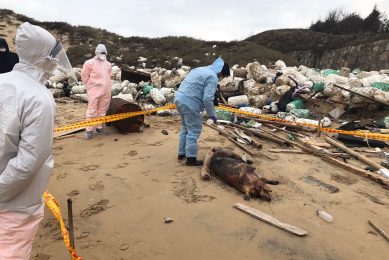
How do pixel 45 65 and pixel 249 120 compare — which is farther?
pixel 249 120

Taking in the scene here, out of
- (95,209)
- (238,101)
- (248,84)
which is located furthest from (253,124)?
(95,209)

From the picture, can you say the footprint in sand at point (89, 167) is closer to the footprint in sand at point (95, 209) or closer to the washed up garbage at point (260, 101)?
the footprint in sand at point (95, 209)

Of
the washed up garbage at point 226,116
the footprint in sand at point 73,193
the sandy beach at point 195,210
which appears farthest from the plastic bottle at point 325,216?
the washed up garbage at point 226,116

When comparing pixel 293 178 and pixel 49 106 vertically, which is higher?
pixel 49 106

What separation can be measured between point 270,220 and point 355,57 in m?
18.0

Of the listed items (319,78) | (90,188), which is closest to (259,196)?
(90,188)

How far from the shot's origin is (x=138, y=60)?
69.3 ft

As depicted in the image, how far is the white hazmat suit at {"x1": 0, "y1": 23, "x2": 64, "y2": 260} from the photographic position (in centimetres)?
191

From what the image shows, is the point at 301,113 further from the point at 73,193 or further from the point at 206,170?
the point at 73,193

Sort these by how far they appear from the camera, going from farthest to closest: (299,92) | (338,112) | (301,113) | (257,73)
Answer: (257,73)
(299,92)
(338,112)
(301,113)

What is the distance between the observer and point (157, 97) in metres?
10.0

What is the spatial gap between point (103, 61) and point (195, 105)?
2.49 metres

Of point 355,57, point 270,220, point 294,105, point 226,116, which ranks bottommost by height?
point 270,220

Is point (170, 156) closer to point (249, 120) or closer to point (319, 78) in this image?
point (249, 120)
